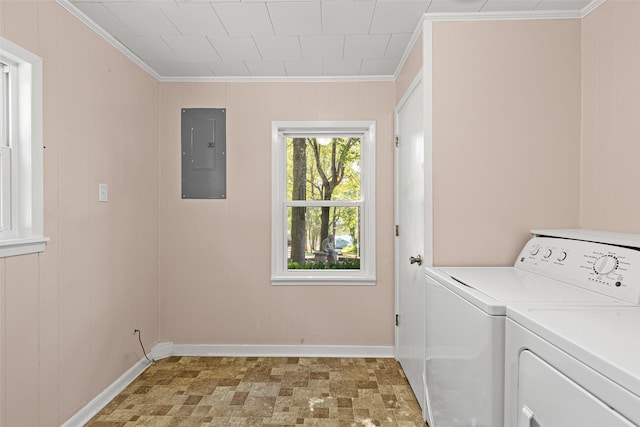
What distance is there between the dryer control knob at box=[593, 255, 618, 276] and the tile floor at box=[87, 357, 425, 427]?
1290 mm

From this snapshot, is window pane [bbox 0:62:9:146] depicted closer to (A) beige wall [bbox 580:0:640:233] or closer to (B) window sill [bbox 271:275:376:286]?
(B) window sill [bbox 271:275:376:286]

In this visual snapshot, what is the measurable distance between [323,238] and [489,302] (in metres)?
2.07

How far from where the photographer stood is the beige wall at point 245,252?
120 inches

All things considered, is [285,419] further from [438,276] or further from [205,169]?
[205,169]

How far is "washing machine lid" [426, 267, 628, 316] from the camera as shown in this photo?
1.23 metres

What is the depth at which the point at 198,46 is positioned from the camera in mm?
2477

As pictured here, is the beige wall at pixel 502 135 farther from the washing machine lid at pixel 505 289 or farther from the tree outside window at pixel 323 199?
the tree outside window at pixel 323 199

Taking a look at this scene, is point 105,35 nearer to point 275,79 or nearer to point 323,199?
point 275,79

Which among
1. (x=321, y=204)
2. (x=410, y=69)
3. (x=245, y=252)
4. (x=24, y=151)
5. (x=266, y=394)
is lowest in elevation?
(x=266, y=394)

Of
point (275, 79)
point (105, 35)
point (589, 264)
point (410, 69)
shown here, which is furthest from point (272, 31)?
point (589, 264)

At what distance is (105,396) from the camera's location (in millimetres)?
2318

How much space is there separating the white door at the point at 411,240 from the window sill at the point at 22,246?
1.96m

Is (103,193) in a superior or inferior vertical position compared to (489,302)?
superior

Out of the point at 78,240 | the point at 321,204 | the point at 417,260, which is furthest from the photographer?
the point at 321,204
